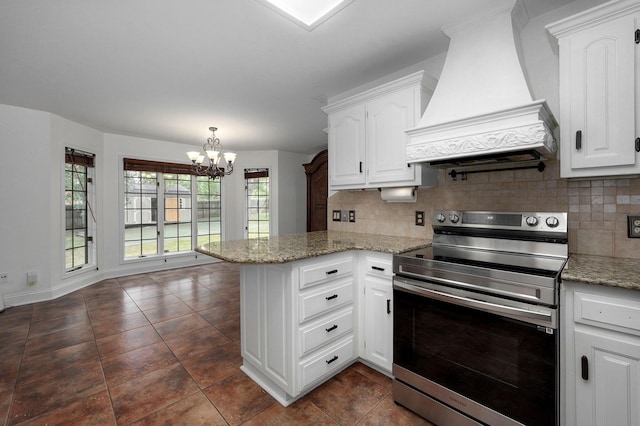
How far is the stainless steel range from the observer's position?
1.27 metres

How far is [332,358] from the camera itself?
1952 millimetres

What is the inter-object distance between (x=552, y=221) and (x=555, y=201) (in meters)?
0.25

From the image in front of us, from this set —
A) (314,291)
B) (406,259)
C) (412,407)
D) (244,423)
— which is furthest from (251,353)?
(406,259)

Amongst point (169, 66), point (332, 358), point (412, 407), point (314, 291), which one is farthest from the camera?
point (169, 66)

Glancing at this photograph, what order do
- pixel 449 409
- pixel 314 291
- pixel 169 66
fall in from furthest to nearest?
1. pixel 169 66
2. pixel 314 291
3. pixel 449 409

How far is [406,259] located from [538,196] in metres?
1.00

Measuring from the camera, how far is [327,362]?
6.30ft

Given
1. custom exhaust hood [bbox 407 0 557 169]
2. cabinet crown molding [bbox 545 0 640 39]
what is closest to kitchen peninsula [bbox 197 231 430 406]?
custom exhaust hood [bbox 407 0 557 169]

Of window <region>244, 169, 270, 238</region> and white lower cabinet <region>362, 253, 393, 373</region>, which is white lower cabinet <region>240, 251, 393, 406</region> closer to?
white lower cabinet <region>362, 253, 393, 373</region>

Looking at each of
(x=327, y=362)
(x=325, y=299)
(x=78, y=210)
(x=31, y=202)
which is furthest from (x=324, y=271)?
(x=78, y=210)

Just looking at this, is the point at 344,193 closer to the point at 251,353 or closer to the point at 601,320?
the point at 251,353

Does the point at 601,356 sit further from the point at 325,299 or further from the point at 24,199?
the point at 24,199

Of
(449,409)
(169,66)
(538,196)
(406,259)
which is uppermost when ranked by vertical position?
(169,66)

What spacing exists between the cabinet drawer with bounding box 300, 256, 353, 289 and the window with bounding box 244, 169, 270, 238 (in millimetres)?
4449
